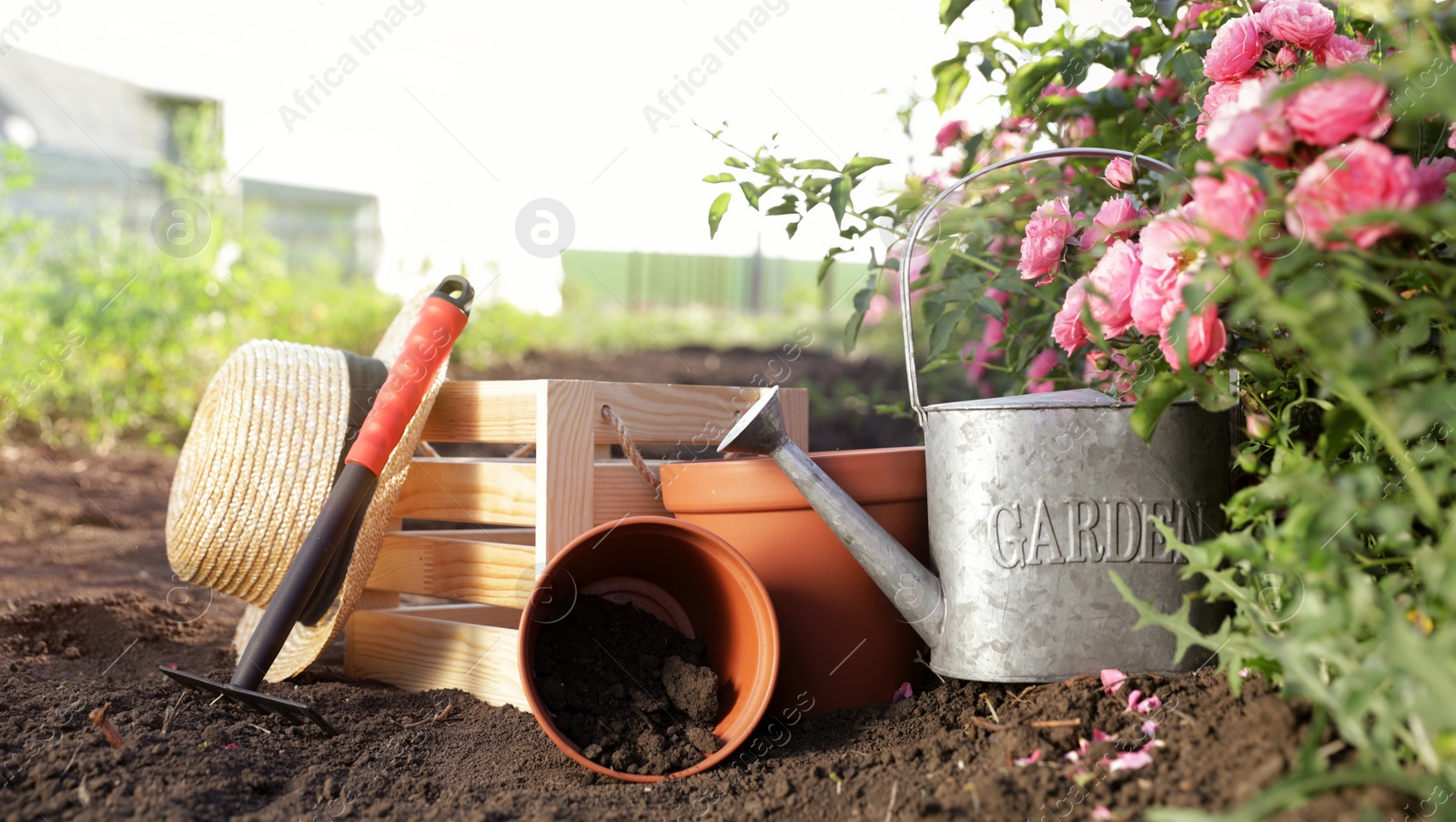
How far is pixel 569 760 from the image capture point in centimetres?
144

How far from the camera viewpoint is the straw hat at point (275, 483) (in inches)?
70.2

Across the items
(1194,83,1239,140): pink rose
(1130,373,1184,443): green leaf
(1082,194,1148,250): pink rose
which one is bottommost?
(1130,373,1184,443): green leaf

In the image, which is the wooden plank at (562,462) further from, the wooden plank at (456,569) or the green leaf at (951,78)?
the green leaf at (951,78)

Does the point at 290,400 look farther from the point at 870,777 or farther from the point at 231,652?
the point at 870,777

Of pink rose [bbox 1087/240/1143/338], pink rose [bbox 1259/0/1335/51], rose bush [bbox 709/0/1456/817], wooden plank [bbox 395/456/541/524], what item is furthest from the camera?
wooden plank [bbox 395/456/541/524]

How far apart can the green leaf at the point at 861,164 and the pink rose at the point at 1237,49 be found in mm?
505

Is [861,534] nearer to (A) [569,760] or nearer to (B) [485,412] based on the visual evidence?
(A) [569,760]

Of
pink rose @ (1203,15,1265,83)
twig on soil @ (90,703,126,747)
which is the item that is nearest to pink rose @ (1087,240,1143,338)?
pink rose @ (1203,15,1265,83)

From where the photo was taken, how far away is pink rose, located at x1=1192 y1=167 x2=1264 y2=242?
2.82 feet

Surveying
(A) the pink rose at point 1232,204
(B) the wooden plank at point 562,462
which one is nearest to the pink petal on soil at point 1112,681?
(A) the pink rose at point 1232,204

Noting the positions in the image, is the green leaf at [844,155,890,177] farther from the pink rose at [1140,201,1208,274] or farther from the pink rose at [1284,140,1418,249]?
the pink rose at [1284,140,1418,249]

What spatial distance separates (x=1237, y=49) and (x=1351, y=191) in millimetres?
513

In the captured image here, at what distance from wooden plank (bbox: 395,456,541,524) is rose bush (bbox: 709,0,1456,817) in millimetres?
658

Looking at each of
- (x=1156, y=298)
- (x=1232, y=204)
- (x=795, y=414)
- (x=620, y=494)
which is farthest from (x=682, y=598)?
(x=1232, y=204)
